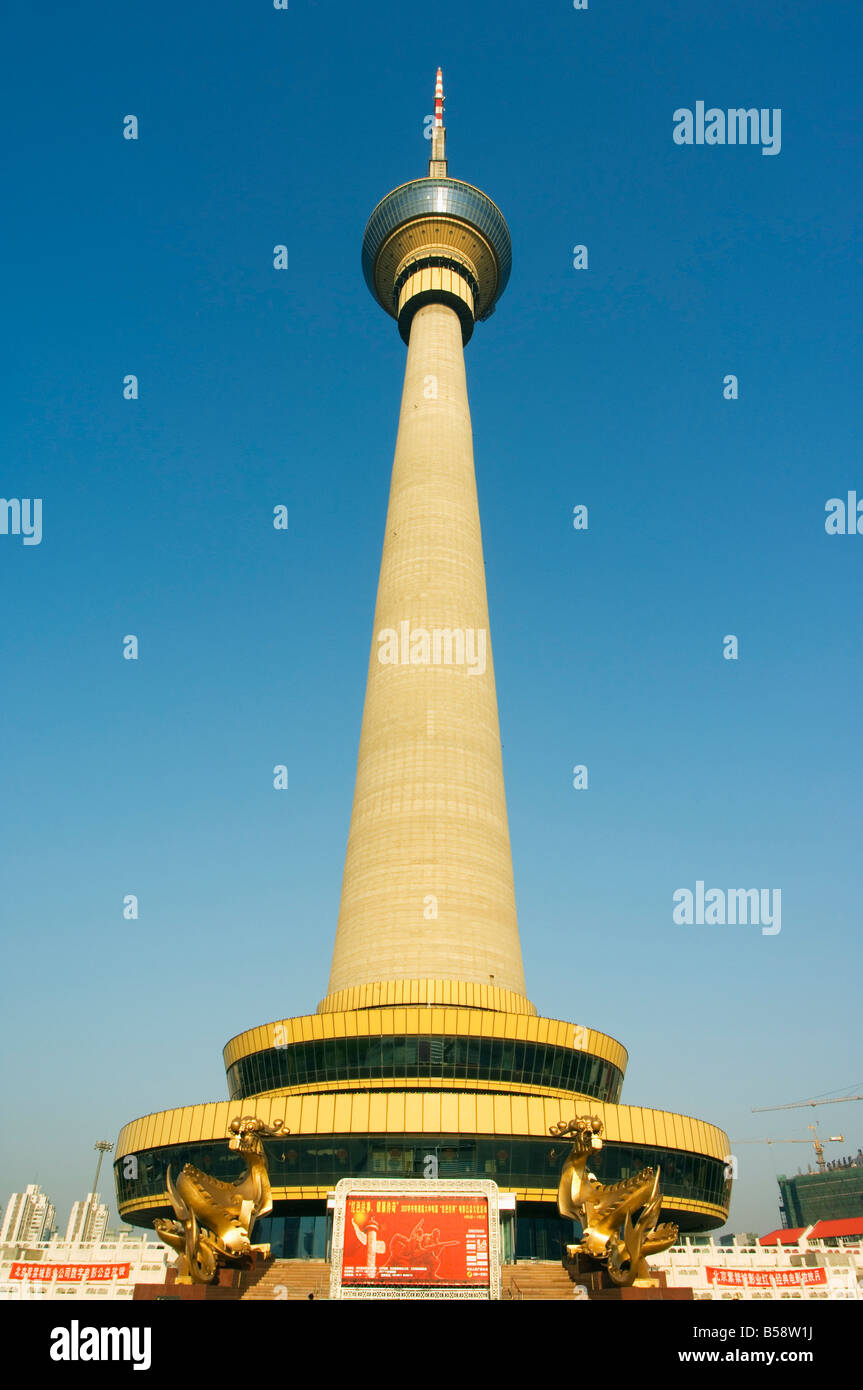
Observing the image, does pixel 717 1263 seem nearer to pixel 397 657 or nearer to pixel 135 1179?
pixel 135 1179

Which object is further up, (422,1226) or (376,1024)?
(376,1024)

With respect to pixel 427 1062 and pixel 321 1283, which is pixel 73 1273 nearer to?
pixel 321 1283

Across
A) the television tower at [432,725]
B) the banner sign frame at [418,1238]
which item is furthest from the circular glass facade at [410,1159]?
the banner sign frame at [418,1238]

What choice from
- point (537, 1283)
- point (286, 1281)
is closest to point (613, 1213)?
point (537, 1283)

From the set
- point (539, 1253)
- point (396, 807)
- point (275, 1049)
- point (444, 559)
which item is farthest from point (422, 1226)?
point (444, 559)

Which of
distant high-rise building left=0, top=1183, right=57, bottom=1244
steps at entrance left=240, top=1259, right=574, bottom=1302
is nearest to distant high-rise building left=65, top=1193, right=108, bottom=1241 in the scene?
distant high-rise building left=0, top=1183, right=57, bottom=1244
